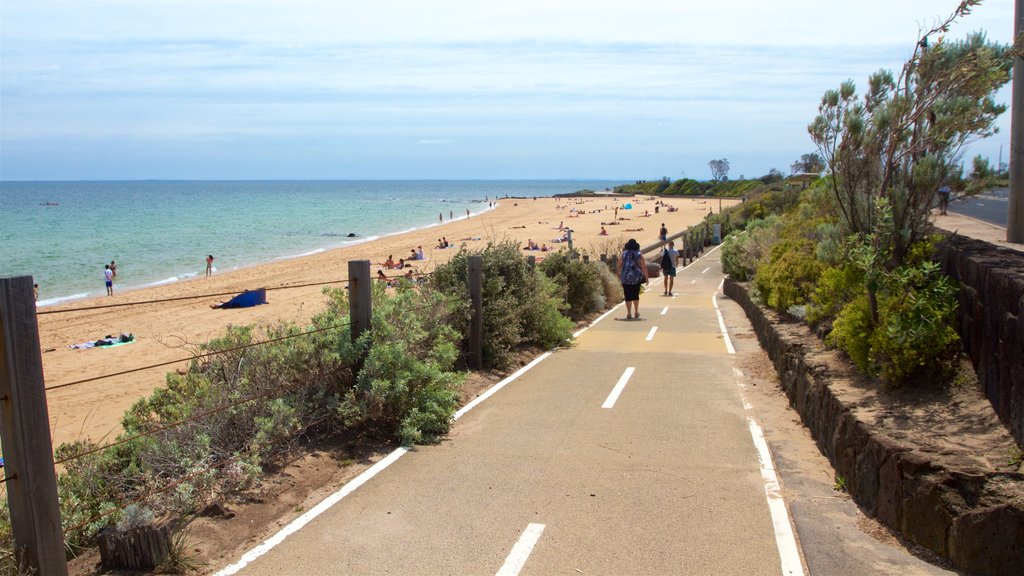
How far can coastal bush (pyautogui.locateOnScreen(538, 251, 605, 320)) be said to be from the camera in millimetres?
17453

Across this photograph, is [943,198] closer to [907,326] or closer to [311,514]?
[907,326]

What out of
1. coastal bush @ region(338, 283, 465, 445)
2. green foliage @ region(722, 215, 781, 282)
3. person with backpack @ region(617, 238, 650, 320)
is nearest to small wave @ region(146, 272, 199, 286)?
green foliage @ region(722, 215, 781, 282)

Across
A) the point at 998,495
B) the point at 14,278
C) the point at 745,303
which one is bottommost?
the point at 745,303

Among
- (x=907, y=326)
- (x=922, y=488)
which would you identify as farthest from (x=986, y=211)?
(x=922, y=488)

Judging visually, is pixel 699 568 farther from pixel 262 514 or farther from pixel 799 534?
pixel 262 514

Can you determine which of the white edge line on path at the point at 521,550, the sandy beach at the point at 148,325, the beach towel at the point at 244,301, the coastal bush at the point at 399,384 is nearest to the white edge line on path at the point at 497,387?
the coastal bush at the point at 399,384

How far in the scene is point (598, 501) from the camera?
6020 mm

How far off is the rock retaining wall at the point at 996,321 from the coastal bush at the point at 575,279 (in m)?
10.5

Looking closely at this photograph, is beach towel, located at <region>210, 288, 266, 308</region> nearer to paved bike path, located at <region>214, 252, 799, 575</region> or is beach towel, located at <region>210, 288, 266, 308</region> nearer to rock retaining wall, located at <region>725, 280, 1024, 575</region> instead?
paved bike path, located at <region>214, 252, 799, 575</region>

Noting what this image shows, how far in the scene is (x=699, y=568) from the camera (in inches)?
193

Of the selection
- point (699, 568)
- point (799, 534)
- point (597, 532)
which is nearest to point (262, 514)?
point (597, 532)

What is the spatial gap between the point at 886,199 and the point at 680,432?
2.99 m

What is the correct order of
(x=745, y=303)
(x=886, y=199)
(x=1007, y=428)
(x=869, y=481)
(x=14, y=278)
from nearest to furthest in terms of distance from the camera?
1. (x=14, y=278)
2. (x=1007, y=428)
3. (x=869, y=481)
4. (x=886, y=199)
5. (x=745, y=303)

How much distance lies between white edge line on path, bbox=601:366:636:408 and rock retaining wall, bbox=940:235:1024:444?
152 inches
